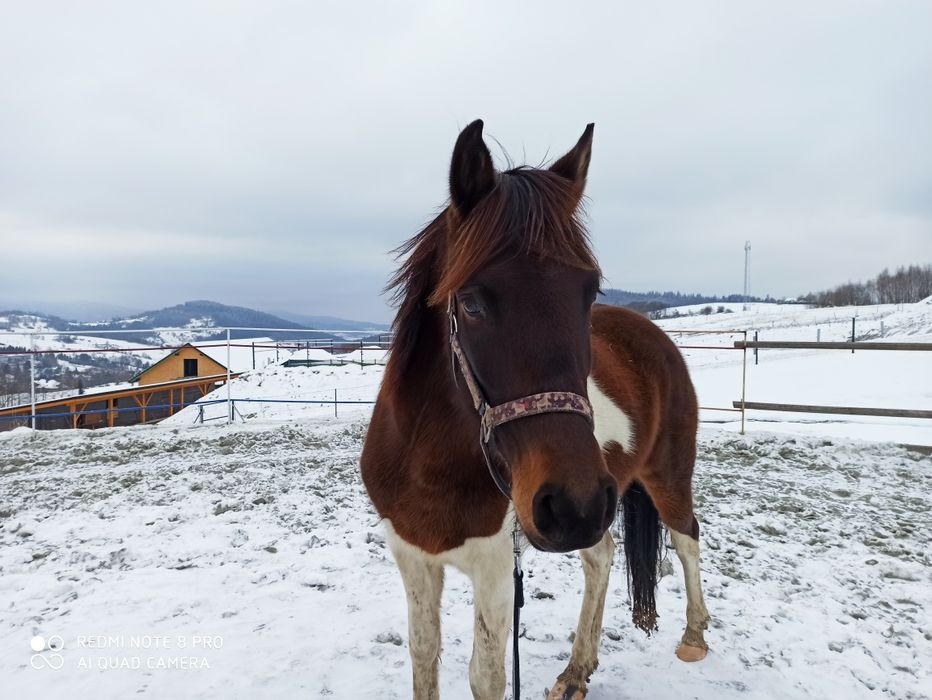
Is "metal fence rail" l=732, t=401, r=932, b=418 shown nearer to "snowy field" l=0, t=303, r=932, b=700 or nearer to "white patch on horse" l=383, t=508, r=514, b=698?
"snowy field" l=0, t=303, r=932, b=700

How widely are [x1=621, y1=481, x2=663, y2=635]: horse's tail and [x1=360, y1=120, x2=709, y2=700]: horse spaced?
0.23 m

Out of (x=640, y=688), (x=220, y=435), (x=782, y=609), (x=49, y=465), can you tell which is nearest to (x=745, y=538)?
(x=782, y=609)

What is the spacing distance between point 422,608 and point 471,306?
1.38 m

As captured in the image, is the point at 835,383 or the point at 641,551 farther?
the point at 835,383

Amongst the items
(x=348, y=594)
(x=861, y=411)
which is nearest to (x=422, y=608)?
(x=348, y=594)

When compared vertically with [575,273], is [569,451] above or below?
below

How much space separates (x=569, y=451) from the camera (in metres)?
1.21

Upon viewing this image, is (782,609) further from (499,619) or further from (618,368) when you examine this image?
(499,619)

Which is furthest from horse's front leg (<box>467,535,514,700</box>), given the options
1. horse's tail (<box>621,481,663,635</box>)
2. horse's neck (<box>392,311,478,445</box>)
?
horse's tail (<box>621,481,663,635</box>)

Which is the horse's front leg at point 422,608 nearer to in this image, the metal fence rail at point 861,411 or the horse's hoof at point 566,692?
the horse's hoof at point 566,692

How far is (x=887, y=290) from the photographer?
5434cm

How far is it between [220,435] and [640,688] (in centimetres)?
687

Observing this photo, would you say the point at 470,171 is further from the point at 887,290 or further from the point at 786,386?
the point at 887,290

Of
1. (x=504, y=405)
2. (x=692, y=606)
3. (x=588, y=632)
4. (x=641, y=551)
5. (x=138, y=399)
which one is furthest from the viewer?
(x=138, y=399)
